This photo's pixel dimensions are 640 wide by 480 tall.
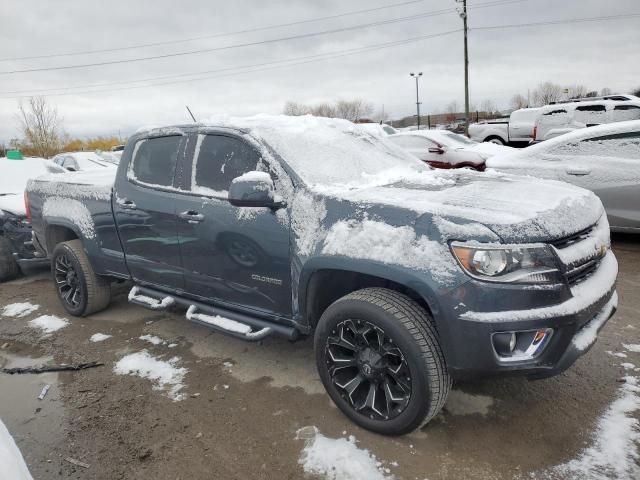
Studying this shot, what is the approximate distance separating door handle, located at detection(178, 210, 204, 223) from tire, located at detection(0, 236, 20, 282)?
12.7 feet

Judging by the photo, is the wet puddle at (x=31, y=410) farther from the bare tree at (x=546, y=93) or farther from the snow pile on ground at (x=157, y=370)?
the bare tree at (x=546, y=93)

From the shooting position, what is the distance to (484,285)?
218 cm

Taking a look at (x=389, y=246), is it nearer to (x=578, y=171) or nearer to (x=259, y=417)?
(x=259, y=417)

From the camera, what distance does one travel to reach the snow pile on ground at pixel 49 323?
4520mm

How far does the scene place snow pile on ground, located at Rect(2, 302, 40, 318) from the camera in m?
5.00

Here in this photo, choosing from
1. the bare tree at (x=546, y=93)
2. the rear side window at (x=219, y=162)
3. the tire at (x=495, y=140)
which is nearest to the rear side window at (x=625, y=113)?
Result: the tire at (x=495, y=140)

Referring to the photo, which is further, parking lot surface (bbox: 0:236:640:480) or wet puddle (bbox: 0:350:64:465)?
wet puddle (bbox: 0:350:64:465)

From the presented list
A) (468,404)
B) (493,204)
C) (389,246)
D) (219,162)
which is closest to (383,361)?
(389,246)

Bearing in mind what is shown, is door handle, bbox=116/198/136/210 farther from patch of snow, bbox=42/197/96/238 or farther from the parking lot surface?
the parking lot surface

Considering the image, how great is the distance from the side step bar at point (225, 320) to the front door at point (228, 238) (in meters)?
0.08

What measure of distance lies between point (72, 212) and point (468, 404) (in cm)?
380

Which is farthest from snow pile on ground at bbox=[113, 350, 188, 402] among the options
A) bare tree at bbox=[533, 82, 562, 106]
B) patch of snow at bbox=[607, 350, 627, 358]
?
bare tree at bbox=[533, 82, 562, 106]

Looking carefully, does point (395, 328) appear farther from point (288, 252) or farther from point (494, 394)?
point (494, 394)

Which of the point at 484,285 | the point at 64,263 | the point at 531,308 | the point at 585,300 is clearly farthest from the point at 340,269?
the point at 64,263
